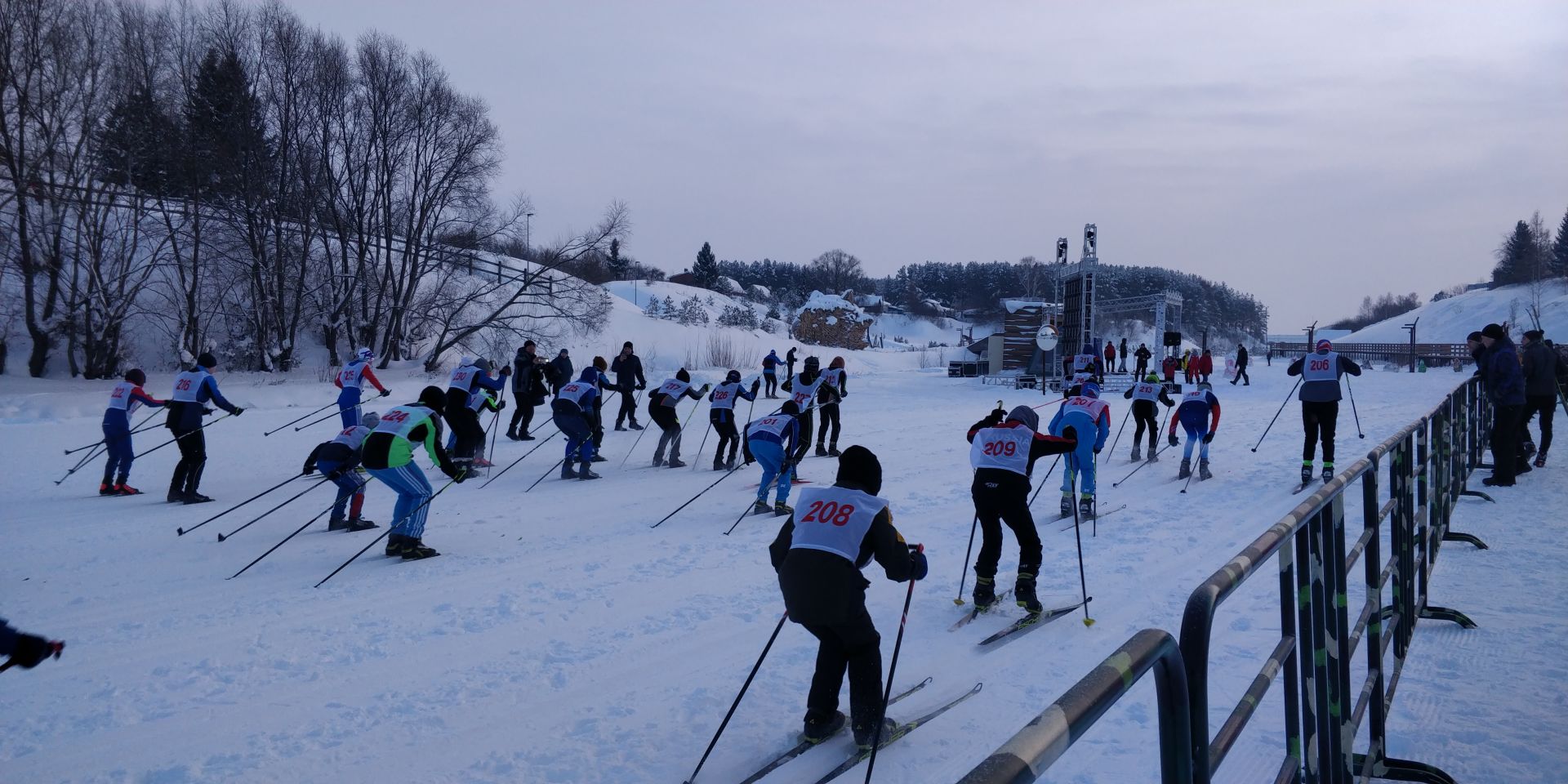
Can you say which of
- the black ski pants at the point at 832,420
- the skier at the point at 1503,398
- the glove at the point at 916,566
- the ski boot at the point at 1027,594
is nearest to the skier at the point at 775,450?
the ski boot at the point at 1027,594

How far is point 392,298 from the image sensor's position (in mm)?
28953

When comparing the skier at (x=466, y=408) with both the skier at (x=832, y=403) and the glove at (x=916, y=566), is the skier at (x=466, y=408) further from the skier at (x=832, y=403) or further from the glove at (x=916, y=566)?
the glove at (x=916, y=566)

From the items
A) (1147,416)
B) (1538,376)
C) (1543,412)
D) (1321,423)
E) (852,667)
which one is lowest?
(852,667)

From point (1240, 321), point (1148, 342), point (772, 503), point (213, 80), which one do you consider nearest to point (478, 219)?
point (213, 80)

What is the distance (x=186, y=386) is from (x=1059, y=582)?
10367mm

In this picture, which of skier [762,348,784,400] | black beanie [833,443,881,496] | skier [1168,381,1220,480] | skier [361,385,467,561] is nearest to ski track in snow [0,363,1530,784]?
skier [361,385,467,561]

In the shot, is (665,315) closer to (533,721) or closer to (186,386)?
(186,386)

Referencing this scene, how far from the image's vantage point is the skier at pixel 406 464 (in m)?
7.44

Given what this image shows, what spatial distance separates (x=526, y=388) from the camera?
1550 centimetres

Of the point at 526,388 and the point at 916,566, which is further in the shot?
the point at 526,388

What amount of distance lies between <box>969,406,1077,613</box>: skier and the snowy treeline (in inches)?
938

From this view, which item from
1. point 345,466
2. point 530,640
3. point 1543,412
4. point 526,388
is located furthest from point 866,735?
point 526,388

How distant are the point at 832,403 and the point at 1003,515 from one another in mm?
7471

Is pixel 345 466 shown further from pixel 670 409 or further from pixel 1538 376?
pixel 1538 376
